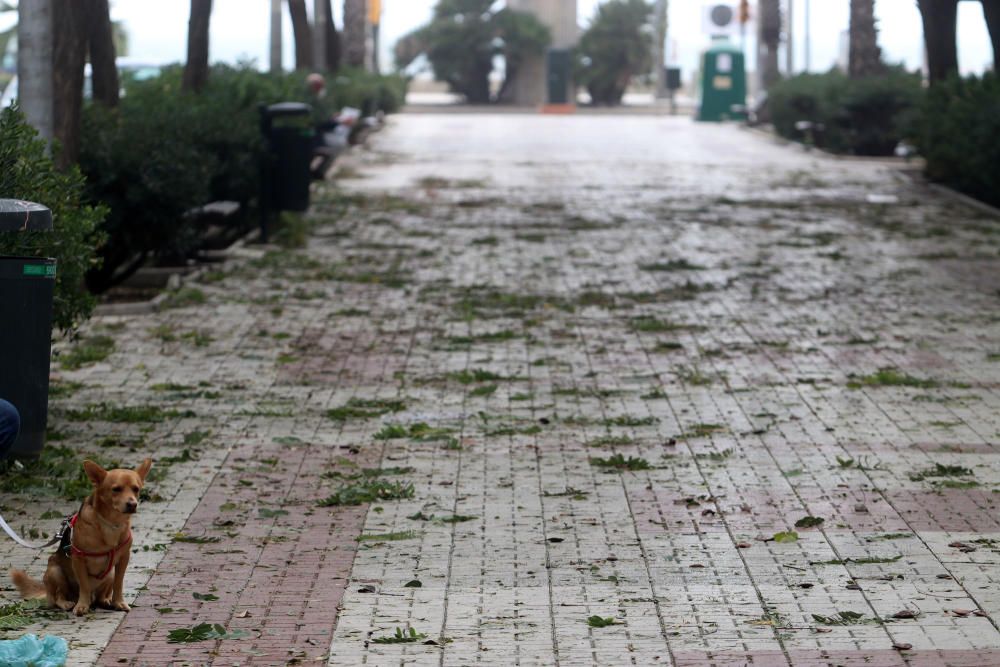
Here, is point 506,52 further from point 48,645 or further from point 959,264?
point 48,645

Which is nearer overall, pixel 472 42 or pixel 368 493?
pixel 368 493

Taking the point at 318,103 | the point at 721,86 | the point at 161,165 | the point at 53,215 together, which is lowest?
the point at 53,215

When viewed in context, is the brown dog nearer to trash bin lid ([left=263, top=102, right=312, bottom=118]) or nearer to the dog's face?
the dog's face

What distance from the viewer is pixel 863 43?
37.0 m

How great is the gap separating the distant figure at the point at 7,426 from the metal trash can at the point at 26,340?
1357mm

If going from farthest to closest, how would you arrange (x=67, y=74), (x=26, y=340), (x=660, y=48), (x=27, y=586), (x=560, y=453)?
(x=660, y=48) → (x=67, y=74) → (x=560, y=453) → (x=26, y=340) → (x=27, y=586)

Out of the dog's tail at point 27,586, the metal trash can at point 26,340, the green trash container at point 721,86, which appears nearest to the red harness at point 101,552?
the dog's tail at point 27,586

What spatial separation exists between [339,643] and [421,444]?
10.5 feet

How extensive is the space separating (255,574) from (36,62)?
6370 millimetres

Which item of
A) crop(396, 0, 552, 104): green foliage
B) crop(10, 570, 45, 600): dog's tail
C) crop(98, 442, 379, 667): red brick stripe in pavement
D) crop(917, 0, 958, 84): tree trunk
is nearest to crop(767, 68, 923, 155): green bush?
crop(917, 0, 958, 84): tree trunk

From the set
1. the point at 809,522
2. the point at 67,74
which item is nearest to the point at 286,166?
the point at 67,74

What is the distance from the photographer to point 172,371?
434 inches

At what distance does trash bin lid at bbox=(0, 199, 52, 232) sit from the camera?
7664mm

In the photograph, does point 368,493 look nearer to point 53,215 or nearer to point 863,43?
point 53,215
